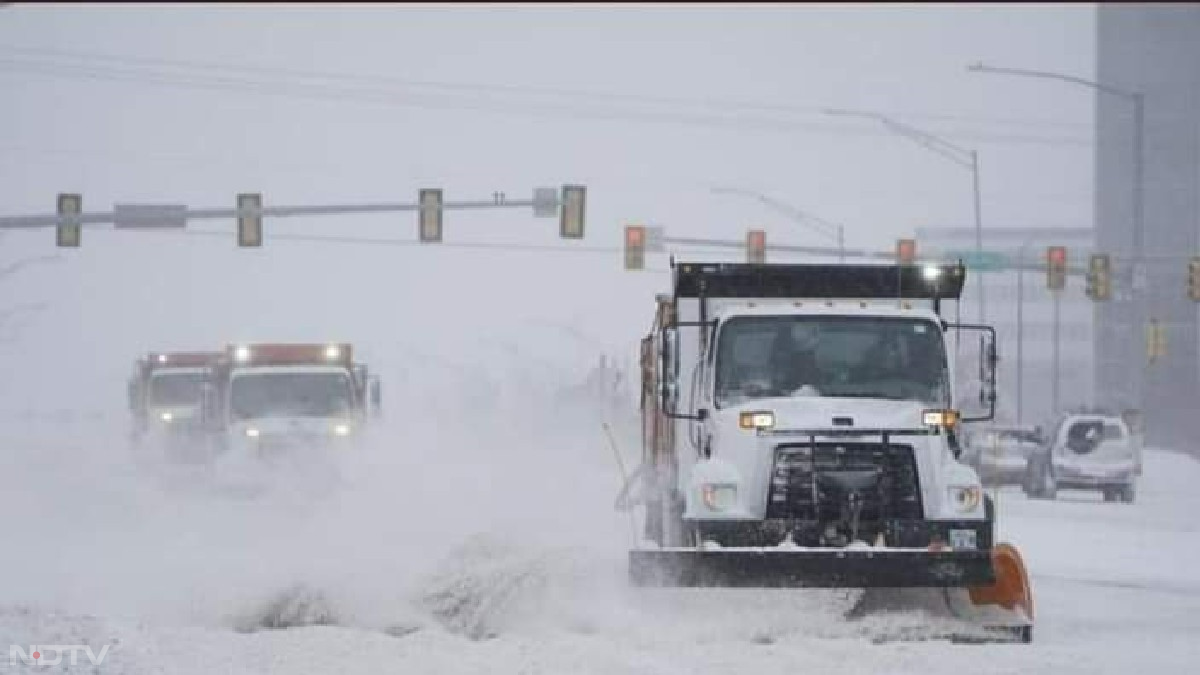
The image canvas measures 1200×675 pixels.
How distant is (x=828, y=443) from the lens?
57.4 feet

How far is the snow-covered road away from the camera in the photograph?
50.9 feet

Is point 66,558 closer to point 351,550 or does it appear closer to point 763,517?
point 351,550

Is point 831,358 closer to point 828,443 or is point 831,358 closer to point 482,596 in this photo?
point 828,443

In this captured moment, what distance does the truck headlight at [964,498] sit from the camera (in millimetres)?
17594

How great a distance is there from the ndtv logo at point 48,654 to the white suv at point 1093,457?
108 ft

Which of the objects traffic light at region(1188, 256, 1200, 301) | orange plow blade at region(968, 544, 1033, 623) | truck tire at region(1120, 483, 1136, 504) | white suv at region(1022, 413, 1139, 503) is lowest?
truck tire at region(1120, 483, 1136, 504)

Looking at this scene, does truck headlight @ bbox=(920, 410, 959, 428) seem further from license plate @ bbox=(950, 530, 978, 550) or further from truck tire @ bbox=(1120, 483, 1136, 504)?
truck tire @ bbox=(1120, 483, 1136, 504)

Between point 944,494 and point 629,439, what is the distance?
8.37m

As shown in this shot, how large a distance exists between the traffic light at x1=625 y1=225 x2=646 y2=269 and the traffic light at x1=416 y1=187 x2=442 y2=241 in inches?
253

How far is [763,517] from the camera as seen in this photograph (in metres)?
17.5

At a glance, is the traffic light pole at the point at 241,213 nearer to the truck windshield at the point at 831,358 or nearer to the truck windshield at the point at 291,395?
the truck windshield at the point at 291,395

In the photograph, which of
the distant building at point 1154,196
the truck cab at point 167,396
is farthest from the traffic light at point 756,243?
the distant building at point 1154,196

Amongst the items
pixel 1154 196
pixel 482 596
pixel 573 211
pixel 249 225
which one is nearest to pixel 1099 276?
pixel 573 211

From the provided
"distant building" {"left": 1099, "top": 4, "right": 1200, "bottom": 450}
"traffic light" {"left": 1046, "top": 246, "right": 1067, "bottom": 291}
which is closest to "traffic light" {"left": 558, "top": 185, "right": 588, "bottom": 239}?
"traffic light" {"left": 1046, "top": 246, "right": 1067, "bottom": 291}
